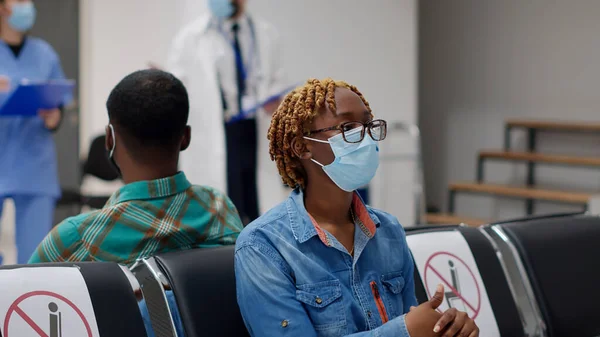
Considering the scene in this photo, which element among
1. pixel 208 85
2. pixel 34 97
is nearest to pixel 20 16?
pixel 34 97

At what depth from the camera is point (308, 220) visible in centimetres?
148

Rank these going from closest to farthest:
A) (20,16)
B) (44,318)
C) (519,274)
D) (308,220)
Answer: (44,318) → (308,220) → (519,274) → (20,16)

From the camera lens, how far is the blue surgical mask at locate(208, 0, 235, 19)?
4.18 meters

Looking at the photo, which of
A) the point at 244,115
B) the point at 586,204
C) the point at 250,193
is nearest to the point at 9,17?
the point at 244,115

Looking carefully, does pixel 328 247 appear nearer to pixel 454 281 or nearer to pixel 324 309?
pixel 324 309

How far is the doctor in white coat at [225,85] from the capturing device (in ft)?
13.8

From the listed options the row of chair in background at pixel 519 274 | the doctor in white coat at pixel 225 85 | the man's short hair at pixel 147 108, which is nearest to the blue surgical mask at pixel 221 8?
the doctor in white coat at pixel 225 85

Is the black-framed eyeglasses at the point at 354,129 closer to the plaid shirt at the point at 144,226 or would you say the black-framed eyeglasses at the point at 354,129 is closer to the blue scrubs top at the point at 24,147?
the plaid shirt at the point at 144,226

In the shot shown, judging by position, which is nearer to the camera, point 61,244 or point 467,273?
point 61,244

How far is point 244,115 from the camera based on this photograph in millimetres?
4164

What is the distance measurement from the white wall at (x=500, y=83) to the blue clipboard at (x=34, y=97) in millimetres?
3842

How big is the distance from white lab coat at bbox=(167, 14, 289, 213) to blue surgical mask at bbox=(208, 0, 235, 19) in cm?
6

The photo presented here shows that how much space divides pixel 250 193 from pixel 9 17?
1.56m

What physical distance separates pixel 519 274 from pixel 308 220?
826mm
